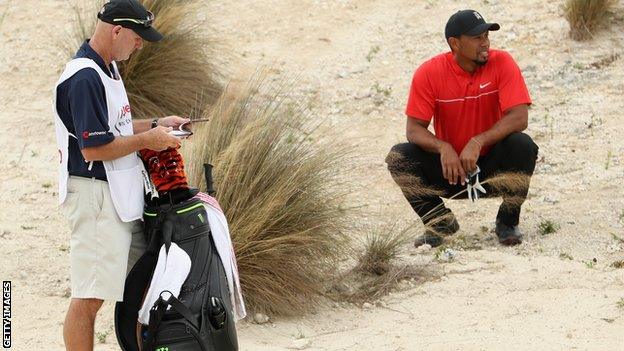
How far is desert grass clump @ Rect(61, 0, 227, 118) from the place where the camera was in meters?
7.60

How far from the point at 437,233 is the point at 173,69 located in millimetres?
2444

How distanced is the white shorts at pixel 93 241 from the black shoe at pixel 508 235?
8.60ft

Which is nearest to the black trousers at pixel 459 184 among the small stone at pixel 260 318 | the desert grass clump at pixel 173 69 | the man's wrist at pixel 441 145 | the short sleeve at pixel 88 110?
Answer: the man's wrist at pixel 441 145

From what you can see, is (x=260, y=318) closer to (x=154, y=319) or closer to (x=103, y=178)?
(x=154, y=319)

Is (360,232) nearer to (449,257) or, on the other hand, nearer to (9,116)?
(449,257)

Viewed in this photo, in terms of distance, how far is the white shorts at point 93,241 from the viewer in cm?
420

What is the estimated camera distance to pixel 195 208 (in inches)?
171

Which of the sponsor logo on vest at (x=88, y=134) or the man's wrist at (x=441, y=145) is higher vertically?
the sponsor logo on vest at (x=88, y=134)

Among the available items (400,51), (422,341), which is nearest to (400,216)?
(422,341)

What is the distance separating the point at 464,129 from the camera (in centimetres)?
631

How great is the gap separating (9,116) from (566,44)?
398 centimetres

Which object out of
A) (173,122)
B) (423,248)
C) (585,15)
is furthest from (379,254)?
(585,15)

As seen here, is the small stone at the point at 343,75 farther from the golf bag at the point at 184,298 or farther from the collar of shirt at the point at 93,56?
the collar of shirt at the point at 93,56

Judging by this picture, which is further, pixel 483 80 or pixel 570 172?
pixel 570 172
